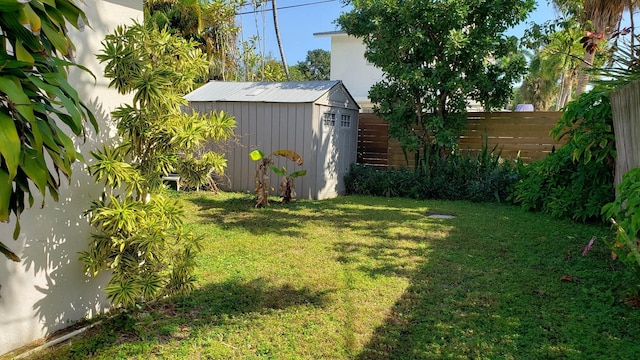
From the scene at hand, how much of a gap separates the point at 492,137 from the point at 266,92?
5256mm

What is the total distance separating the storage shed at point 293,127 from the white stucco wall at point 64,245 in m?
5.43

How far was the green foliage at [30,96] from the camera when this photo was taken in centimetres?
108

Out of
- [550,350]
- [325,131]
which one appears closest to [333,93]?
[325,131]

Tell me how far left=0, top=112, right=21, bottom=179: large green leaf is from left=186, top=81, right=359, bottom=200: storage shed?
737 centimetres

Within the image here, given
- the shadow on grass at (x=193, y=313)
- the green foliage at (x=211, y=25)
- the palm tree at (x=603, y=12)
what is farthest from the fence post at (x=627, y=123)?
the green foliage at (x=211, y=25)

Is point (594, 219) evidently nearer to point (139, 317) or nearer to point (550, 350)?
point (550, 350)

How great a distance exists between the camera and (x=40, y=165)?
120 centimetres

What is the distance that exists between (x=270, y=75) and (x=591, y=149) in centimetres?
1038

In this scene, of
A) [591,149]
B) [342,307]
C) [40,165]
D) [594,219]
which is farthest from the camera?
[594,219]

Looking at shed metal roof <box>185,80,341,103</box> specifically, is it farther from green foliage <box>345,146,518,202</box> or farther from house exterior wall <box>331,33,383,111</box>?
house exterior wall <box>331,33,383,111</box>

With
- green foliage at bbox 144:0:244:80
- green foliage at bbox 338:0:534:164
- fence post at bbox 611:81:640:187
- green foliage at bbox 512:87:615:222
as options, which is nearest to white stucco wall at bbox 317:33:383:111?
green foliage at bbox 144:0:244:80

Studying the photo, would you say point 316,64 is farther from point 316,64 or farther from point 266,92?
point 266,92

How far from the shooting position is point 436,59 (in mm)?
8898

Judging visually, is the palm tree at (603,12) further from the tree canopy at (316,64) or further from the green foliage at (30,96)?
the tree canopy at (316,64)
